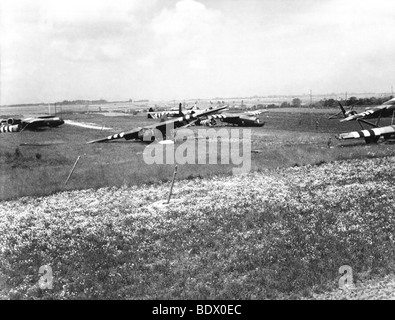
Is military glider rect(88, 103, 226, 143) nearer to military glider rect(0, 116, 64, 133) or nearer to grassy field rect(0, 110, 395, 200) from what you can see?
grassy field rect(0, 110, 395, 200)

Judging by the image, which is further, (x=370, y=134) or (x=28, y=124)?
(x=28, y=124)

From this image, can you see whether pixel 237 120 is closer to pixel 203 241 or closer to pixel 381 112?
pixel 381 112

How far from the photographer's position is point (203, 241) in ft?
48.0

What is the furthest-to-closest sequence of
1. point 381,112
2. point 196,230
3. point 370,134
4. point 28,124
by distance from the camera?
point 28,124 < point 381,112 < point 370,134 < point 196,230

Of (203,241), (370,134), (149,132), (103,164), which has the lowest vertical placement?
(203,241)

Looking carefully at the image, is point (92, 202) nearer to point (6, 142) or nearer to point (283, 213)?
point (283, 213)

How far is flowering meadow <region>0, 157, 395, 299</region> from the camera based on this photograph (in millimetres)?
11602

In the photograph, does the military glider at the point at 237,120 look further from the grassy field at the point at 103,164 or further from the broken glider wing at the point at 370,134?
the broken glider wing at the point at 370,134

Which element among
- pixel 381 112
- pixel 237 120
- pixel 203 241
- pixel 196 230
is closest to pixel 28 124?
pixel 237 120

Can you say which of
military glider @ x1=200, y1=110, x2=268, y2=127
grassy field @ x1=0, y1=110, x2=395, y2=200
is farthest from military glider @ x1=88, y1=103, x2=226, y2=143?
military glider @ x1=200, y1=110, x2=268, y2=127

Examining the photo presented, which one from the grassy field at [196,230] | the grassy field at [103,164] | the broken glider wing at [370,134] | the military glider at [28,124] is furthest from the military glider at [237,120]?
the grassy field at [196,230]

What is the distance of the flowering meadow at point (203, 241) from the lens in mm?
11602

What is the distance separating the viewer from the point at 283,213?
1739cm

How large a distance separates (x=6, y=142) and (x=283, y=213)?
1632 inches
